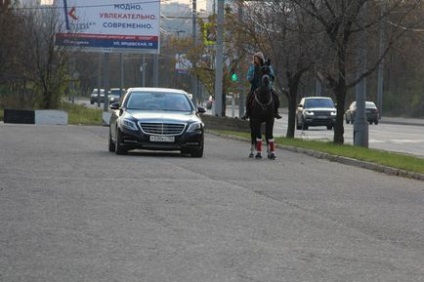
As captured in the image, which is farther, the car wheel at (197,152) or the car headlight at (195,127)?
the car wheel at (197,152)

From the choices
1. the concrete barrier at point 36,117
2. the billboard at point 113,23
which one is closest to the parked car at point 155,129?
the concrete barrier at point 36,117

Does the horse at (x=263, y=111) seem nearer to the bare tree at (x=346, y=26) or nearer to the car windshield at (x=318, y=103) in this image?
the bare tree at (x=346, y=26)

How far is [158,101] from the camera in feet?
62.5

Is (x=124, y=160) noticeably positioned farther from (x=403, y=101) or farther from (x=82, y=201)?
(x=403, y=101)

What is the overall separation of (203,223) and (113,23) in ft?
137

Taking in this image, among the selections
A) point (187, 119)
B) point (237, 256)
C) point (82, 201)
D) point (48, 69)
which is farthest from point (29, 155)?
point (48, 69)

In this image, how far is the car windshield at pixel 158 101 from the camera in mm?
18844

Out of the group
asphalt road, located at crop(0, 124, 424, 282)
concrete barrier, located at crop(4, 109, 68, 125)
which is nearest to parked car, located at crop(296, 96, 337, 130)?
concrete barrier, located at crop(4, 109, 68, 125)

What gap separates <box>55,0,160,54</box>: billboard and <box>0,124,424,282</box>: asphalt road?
3448 centimetres

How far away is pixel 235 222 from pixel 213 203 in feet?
4.79

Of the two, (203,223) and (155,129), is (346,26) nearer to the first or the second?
(155,129)

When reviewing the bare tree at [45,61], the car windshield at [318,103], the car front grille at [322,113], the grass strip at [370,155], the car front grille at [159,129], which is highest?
the bare tree at [45,61]

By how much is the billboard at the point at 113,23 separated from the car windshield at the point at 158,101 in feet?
102

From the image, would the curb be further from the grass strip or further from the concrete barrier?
the concrete barrier
